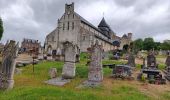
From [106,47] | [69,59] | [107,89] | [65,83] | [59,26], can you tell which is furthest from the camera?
[106,47]

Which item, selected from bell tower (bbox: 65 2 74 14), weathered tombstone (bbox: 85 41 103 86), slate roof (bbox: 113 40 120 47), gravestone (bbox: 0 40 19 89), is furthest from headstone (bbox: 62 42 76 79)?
slate roof (bbox: 113 40 120 47)

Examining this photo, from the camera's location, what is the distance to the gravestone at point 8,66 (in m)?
13.2

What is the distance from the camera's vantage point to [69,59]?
17.9 metres

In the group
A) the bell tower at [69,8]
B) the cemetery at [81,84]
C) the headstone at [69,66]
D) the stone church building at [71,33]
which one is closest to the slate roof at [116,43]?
the stone church building at [71,33]

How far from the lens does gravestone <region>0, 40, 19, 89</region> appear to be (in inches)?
521

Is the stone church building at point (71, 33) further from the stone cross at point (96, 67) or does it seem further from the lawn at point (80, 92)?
the stone cross at point (96, 67)

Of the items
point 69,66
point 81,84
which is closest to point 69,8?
point 69,66

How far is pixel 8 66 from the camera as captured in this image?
13.6 metres

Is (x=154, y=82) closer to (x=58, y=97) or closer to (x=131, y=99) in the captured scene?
(x=131, y=99)

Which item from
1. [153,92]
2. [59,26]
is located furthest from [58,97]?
[59,26]

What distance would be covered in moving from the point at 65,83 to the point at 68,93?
14.2 feet

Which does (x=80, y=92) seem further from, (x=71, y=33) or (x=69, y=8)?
(x=69, y=8)

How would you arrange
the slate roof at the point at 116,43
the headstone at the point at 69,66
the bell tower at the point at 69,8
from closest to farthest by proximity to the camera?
1. the headstone at the point at 69,66
2. the bell tower at the point at 69,8
3. the slate roof at the point at 116,43

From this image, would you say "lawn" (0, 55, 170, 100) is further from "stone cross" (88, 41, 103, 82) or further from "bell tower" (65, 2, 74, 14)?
"bell tower" (65, 2, 74, 14)
